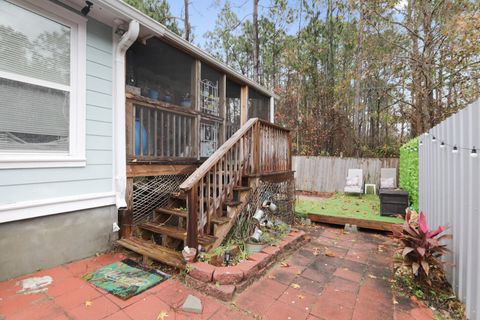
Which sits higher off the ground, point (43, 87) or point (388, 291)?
point (43, 87)

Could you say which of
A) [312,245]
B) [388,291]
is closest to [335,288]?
[388,291]

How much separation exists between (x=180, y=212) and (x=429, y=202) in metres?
3.76

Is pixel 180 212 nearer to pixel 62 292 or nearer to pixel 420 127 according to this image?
pixel 62 292

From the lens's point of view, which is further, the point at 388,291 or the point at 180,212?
the point at 180,212

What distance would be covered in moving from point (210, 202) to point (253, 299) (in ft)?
4.15

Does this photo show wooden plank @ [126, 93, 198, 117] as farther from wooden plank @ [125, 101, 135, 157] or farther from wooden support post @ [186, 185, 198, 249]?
wooden support post @ [186, 185, 198, 249]

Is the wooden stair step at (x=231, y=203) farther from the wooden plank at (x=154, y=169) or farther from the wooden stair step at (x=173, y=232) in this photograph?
the wooden plank at (x=154, y=169)

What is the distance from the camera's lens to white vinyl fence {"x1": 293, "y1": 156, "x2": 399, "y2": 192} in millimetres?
9430

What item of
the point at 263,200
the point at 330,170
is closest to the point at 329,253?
the point at 263,200

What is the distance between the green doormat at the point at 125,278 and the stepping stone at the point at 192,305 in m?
0.48

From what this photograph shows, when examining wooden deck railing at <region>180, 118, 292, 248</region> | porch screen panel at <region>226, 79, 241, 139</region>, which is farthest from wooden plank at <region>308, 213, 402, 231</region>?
porch screen panel at <region>226, 79, 241, 139</region>

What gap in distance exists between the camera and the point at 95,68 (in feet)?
9.94

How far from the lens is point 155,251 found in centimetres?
289

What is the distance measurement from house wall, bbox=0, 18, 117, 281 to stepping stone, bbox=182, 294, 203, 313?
5.09ft
